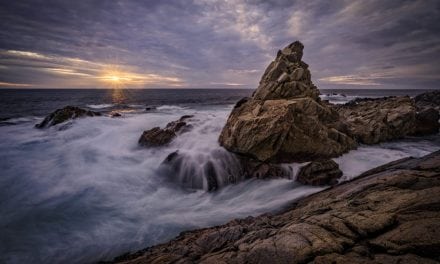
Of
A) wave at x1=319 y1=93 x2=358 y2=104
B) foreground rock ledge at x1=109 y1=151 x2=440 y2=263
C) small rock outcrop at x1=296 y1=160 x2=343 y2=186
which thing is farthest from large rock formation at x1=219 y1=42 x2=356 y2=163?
wave at x1=319 y1=93 x2=358 y2=104

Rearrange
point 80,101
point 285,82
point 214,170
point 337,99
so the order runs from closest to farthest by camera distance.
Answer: point 214,170
point 285,82
point 80,101
point 337,99

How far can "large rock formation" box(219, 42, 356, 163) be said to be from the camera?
12.5m

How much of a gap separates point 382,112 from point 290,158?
11755 mm

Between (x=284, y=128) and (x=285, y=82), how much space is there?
515 cm

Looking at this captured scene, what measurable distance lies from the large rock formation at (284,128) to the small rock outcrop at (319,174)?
1.66m

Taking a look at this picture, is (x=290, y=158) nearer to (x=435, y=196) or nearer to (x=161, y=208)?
(x=161, y=208)

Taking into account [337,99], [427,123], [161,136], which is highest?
[337,99]

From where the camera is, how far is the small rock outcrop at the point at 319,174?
10.7m

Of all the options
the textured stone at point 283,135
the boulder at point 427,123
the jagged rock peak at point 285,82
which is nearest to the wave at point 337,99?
the boulder at point 427,123

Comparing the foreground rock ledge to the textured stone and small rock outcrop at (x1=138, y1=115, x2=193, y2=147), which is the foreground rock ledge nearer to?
the textured stone

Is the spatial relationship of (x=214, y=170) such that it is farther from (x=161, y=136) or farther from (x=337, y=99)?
(x=337, y=99)

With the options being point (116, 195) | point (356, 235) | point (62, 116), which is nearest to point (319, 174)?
point (356, 235)

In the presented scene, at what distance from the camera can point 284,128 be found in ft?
40.9

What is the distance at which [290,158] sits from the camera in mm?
12867
